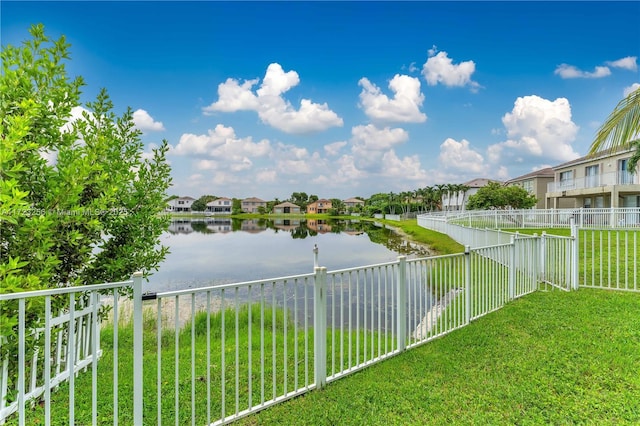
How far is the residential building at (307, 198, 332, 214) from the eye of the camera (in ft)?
297

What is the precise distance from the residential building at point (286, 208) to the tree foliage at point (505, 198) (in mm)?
63325

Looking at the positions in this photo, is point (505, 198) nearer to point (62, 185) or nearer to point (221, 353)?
point (221, 353)

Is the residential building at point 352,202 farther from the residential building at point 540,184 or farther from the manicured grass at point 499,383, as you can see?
the manicured grass at point 499,383

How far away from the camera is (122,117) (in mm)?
3871

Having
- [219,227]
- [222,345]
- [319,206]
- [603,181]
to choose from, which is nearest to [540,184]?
[603,181]

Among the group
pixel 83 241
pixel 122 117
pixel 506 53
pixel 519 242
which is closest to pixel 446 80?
pixel 506 53

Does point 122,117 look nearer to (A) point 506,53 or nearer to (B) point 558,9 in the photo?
(B) point 558,9

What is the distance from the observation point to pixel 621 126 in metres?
4.19

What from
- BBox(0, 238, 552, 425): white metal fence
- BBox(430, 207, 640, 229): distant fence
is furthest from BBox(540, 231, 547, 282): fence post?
BBox(430, 207, 640, 229): distant fence

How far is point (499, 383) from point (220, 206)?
302ft

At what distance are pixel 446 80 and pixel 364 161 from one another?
699 centimetres

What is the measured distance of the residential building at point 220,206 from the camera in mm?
88588

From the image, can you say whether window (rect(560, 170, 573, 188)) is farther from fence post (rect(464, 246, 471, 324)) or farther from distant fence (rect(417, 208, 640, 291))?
fence post (rect(464, 246, 471, 324))

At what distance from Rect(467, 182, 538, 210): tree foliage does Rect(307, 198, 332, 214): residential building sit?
60.2 metres
